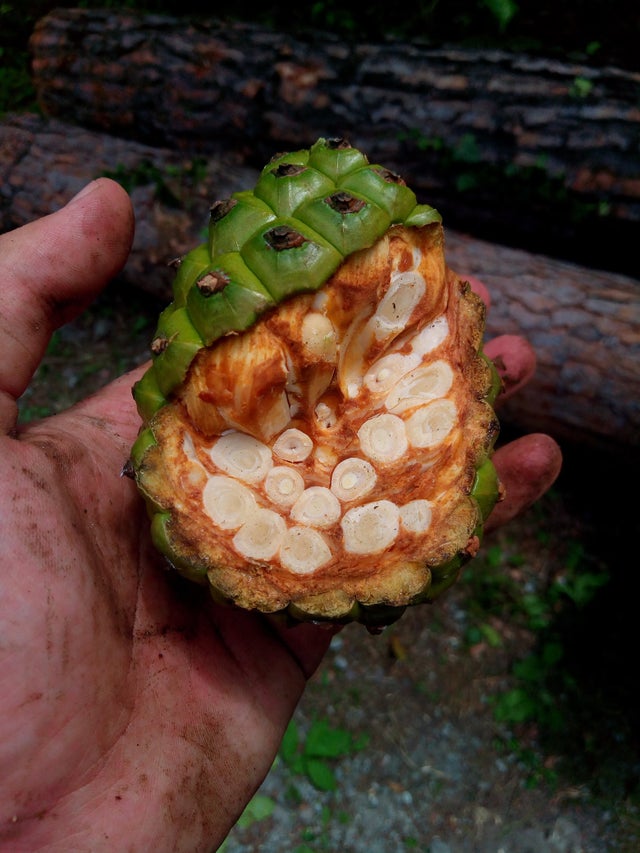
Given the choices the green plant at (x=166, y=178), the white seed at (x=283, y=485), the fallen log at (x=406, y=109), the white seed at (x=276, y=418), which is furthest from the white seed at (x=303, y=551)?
the green plant at (x=166, y=178)

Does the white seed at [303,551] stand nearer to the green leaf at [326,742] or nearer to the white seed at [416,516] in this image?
the white seed at [416,516]

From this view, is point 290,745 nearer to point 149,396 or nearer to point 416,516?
point 416,516

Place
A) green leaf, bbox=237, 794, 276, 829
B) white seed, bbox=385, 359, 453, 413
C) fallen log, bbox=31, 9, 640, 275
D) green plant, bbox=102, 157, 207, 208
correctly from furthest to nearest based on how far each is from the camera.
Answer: green plant, bbox=102, 157, 207, 208, fallen log, bbox=31, 9, 640, 275, green leaf, bbox=237, 794, 276, 829, white seed, bbox=385, 359, 453, 413

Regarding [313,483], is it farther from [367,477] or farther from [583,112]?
[583,112]

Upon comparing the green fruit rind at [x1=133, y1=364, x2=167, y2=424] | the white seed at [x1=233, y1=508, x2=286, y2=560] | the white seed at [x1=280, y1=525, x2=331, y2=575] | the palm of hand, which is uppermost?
the green fruit rind at [x1=133, y1=364, x2=167, y2=424]

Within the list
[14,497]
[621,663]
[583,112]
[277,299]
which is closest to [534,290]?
[583,112]

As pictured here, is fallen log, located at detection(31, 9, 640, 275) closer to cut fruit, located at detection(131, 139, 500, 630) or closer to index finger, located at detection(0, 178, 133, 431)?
cut fruit, located at detection(131, 139, 500, 630)

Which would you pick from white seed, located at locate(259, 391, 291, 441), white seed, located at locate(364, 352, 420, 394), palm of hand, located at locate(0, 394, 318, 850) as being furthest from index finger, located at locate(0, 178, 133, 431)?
white seed, located at locate(364, 352, 420, 394)
